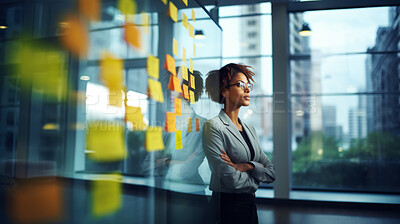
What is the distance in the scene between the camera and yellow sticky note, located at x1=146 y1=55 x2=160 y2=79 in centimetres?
130

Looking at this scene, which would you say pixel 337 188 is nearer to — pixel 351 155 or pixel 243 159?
pixel 351 155

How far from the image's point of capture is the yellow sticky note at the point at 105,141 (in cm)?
97

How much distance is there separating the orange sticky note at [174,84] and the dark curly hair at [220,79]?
0.64 metres

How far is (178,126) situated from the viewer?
5.52 ft

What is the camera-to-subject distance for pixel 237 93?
2.29 m

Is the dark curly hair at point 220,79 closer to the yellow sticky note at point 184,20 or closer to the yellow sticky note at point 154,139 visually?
the yellow sticky note at point 184,20

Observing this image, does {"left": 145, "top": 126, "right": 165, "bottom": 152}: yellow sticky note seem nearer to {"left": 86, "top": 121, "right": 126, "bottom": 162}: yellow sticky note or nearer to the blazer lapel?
{"left": 86, "top": 121, "right": 126, "bottom": 162}: yellow sticky note

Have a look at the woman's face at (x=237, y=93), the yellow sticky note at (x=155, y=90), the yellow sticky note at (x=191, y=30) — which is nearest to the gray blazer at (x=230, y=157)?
the woman's face at (x=237, y=93)

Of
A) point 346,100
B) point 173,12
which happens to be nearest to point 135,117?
point 173,12

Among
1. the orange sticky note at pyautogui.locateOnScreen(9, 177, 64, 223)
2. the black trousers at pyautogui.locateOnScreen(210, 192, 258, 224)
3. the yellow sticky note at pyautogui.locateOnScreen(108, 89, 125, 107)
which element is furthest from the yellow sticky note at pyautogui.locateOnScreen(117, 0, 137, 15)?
the black trousers at pyautogui.locateOnScreen(210, 192, 258, 224)

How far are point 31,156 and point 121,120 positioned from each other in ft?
1.14

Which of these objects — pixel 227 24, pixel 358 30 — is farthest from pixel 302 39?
pixel 227 24

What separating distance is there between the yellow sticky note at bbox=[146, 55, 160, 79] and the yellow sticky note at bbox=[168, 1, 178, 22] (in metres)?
0.38

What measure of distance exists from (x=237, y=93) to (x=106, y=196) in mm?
1471
